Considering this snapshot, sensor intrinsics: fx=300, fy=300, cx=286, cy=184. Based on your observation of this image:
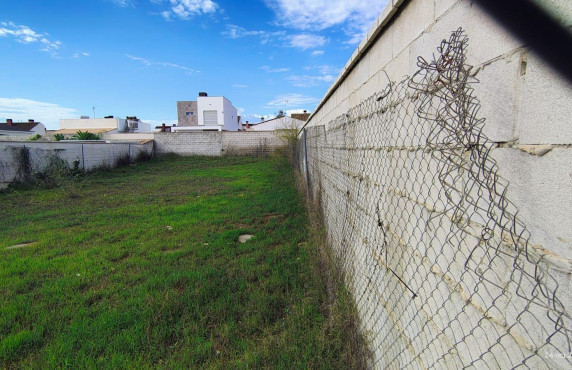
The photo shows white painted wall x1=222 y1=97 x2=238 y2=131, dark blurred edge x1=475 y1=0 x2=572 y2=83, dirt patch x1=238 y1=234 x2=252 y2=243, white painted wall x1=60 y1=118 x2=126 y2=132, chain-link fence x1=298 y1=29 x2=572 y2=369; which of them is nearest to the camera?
dark blurred edge x1=475 y1=0 x2=572 y2=83

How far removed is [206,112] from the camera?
3994 centimetres

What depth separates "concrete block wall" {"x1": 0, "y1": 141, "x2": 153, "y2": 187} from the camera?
32.5 ft

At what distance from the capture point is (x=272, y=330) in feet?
8.45

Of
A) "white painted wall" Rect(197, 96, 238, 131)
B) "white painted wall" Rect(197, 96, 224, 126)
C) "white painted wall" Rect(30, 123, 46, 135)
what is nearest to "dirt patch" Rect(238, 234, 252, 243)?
"white painted wall" Rect(197, 96, 238, 131)

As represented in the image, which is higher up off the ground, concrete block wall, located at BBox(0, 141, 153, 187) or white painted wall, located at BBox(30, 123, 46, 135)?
white painted wall, located at BBox(30, 123, 46, 135)

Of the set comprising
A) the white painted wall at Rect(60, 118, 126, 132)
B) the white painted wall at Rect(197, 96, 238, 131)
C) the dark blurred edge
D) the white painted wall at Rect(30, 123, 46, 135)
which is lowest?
the dark blurred edge

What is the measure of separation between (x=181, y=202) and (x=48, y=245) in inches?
125

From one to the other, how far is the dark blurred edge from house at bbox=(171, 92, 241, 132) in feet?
127

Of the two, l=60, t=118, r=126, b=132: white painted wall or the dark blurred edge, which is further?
l=60, t=118, r=126, b=132: white painted wall

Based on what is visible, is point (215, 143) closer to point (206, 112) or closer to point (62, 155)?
point (62, 155)

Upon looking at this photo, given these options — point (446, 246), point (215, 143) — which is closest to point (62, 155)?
point (215, 143)

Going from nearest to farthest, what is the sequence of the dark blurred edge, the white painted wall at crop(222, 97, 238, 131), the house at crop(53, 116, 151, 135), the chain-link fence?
the dark blurred edge
the chain-link fence
the white painted wall at crop(222, 97, 238, 131)
the house at crop(53, 116, 151, 135)

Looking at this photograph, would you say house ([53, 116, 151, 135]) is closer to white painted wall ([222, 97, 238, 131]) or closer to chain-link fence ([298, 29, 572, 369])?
white painted wall ([222, 97, 238, 131])

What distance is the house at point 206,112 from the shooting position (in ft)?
129
